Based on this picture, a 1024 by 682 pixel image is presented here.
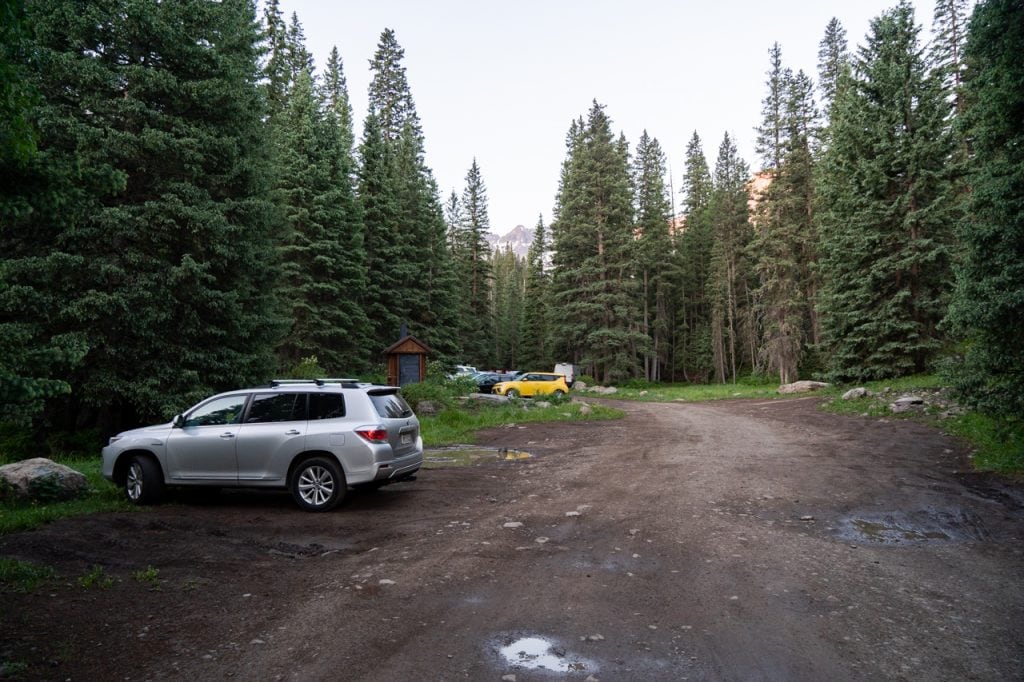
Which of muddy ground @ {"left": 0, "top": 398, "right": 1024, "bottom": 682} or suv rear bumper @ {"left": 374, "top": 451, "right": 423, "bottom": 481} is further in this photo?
suv rear bumper @ {"left": 374, "top": 451, "right": 423, "bottom": 481}

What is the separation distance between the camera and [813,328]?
40188 mm

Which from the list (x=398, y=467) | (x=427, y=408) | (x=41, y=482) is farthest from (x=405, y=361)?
(x=398, y=467)

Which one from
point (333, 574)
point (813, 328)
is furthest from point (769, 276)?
point (333, 574)

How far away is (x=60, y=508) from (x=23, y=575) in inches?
120

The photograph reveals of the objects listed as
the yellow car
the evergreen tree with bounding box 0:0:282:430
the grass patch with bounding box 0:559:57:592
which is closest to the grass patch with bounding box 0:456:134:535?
the grass patch with bounding box 0:559:57:592

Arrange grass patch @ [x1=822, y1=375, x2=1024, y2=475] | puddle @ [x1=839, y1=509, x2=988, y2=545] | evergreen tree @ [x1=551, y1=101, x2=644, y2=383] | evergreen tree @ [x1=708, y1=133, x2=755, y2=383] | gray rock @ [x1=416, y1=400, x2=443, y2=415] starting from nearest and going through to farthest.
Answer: puddle @ [x1=839, y1=509, x2=988, y2=545], grass patch @ [x1=822, y1=375, x2=1024, y2=475], gray rock @ [x1=416, y1=400, x2=443, y2=415], evergreen tree @ [x1=551, y1=101, x2=644, y2=383], evergreen tree @ [x1=708, y1=133, x2=755, y2=383]

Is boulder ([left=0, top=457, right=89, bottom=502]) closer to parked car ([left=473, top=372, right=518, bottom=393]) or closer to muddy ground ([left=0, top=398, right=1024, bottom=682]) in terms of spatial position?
muddy ground ([left=0, top=398, right=1024, bottom=682])

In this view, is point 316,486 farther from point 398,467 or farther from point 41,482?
point 41,482

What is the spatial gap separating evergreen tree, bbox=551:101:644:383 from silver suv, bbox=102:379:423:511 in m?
34.4

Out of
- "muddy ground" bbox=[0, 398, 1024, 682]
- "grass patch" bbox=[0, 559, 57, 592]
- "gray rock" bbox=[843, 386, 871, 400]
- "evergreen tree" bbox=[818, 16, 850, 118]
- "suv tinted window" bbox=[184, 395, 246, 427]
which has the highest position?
"evergreen tree" bbox=[818, 16, 850, 118]

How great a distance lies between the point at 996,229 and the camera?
9484mm

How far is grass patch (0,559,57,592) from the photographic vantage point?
16.2ft

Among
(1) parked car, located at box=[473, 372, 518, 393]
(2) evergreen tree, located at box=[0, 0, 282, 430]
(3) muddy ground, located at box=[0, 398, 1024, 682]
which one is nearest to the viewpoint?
(3) muddy ground, located at box=[0, 398, 1024, 682]

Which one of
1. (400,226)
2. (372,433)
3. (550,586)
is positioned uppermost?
(400,226)
